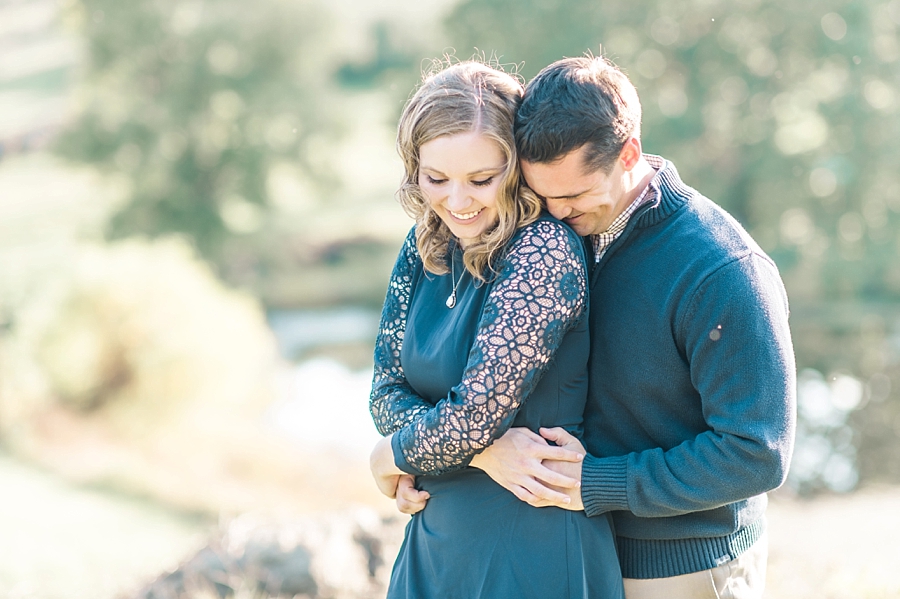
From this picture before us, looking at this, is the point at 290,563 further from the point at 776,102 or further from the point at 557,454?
the point at 776,102

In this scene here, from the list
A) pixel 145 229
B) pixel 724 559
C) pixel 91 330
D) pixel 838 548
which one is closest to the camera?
pixel 724 559

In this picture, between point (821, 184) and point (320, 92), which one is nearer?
point (821, 184)

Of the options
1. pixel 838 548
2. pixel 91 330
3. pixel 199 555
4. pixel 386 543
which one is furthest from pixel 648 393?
pixel 91 330

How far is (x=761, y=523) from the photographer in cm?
228

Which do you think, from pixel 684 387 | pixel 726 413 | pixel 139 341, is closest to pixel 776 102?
pixel 139 341

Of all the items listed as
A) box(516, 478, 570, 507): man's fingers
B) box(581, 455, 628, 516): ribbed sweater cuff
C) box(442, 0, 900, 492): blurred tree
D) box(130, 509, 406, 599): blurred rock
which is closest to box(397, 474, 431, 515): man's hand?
box(516, 478, 570, 507): man's fingers

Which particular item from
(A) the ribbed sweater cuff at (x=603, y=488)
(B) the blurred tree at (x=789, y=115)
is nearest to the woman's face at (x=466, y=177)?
(A) the ribbed sweater cuff at (x=603, y=488)

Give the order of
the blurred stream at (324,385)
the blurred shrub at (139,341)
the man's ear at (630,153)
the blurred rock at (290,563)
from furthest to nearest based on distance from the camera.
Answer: the blurred stream at (324,385)
the blurred shrub at (139,341)
the blurred rock at (290,563)
the man's ear at (630,153)

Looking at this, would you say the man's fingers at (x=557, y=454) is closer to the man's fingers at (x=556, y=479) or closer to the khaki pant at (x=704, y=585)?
the man's fingers at (x=556, y=479)

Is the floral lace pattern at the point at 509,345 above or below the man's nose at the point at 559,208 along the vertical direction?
below

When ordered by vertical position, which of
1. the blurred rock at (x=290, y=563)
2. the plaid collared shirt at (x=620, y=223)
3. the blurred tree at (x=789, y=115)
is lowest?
the blurred rock at (x=290, y=563)

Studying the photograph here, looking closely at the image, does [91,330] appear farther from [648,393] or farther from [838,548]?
[648,393]

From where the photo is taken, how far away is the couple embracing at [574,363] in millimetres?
1897

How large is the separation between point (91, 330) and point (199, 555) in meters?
6.20
